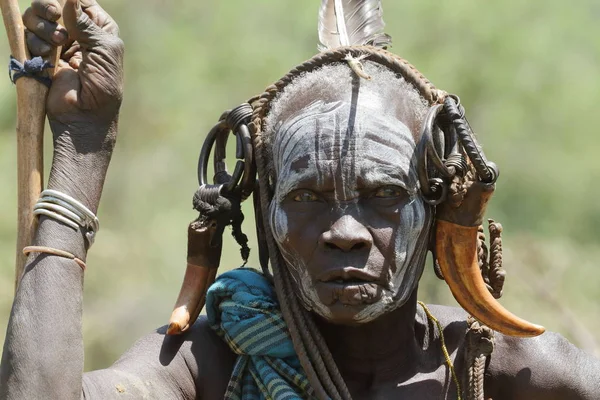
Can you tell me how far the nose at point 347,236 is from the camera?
4004 mm

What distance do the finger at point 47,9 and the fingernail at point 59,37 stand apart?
0.04 m

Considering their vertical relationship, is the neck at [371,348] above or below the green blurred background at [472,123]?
below

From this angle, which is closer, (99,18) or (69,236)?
(69,236)

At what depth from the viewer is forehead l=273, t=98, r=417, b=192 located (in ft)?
13.5

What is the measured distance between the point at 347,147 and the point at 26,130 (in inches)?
40.0

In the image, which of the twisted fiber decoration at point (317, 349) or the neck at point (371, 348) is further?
the neck at point (371, 348)

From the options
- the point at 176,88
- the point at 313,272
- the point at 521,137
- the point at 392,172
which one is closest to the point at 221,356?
the point at 313,272

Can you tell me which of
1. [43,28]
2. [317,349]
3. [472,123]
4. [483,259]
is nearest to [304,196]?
[317,349]

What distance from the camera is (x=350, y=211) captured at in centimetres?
408

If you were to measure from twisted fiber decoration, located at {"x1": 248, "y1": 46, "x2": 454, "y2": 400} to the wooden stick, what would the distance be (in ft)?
2.42

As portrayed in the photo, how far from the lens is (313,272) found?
410 centimetres

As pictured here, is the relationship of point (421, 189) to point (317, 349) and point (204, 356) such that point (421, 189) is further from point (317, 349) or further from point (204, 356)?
point (204, 356)

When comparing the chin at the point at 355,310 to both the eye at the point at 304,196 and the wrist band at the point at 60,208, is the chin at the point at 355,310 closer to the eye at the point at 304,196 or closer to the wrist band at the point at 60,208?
the eye at the point at 304,196

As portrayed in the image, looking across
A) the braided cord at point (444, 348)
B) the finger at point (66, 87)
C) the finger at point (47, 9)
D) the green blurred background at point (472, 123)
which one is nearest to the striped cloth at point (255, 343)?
the braided cord at point (444, 348)
